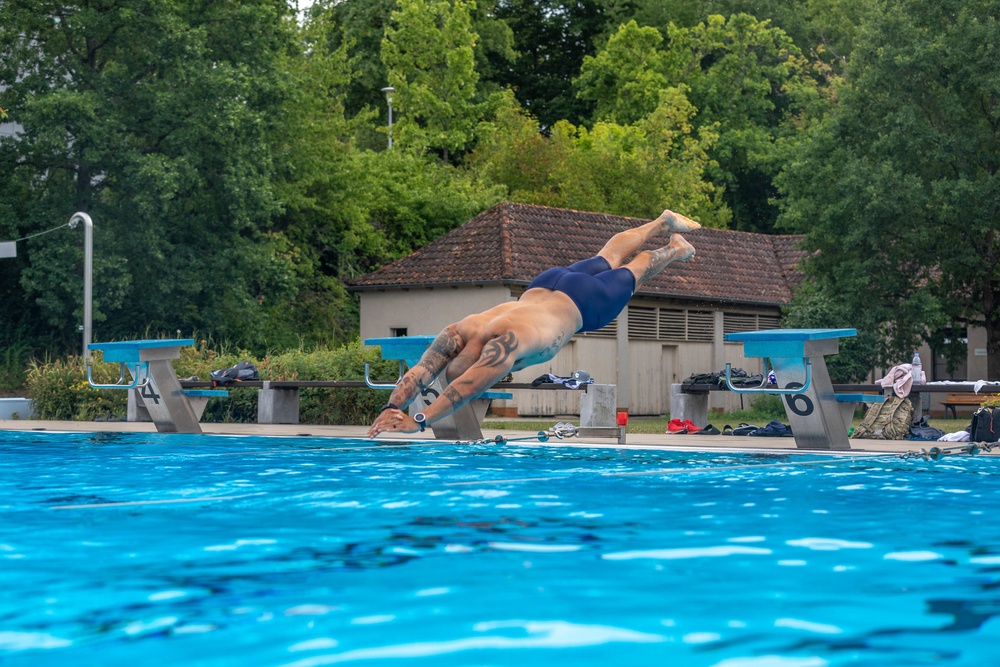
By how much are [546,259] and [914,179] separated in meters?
9.00

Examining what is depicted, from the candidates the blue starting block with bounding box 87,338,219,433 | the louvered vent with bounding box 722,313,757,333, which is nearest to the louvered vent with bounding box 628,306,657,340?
the louvered vent with bounding box 722,313,757,333

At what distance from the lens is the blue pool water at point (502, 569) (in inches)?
165

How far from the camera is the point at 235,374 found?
834 inches

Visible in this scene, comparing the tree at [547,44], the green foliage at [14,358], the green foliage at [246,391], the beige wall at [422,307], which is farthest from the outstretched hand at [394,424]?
the tree at [547,44]

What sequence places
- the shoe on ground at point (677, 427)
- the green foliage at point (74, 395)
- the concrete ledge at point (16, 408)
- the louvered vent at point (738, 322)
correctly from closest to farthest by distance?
the shoe on ground at point (677, 427) → the green foliage at point (74, 395) → the concrete ledge at point (16, 408) → the louvered vent at point (738, 322)

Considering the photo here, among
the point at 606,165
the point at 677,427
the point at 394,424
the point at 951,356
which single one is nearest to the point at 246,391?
the point at 677,427

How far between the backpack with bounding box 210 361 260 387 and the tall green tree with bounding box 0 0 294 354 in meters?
11.4

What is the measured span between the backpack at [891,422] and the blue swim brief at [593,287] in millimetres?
5846

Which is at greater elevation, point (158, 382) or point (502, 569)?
point (158, 382)

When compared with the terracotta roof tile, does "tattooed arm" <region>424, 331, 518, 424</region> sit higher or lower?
lower

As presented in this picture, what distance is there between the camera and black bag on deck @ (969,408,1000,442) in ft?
48.1

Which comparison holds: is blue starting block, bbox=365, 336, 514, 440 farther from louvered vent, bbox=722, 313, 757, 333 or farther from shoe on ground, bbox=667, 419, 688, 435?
louvered vent, bbox=722, 313, 757, 333

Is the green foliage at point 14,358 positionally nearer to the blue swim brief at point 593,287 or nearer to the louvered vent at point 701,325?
the louvered vent at point 701,325

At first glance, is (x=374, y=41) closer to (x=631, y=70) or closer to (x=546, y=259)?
(x=631, y=70)
